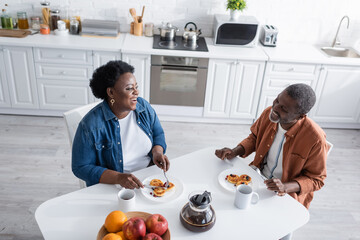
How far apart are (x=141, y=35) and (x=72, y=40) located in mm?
Answer: 720

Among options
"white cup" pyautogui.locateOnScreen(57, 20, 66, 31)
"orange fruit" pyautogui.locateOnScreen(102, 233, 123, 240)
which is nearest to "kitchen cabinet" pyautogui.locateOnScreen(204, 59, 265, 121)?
"white cup" pyautogui.locateOnScreen(57, 20, 66, 31)

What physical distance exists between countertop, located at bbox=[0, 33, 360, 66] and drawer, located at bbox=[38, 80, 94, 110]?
40 cm

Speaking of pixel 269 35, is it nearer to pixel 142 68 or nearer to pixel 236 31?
pixel 236 31

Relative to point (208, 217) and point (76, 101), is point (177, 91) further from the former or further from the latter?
point (208, 217)

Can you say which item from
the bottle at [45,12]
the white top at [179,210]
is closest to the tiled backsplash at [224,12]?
the bottle at [45,12]

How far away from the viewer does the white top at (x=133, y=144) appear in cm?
194

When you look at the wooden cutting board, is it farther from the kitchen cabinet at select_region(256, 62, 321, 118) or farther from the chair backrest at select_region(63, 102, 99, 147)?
the kitchen cabinet at select_region(256, 62, 321, 118)

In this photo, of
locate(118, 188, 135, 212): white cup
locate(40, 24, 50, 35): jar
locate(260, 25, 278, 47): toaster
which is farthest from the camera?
locate(260, 25, 278, 47): toaster

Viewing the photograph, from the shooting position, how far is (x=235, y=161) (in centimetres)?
197

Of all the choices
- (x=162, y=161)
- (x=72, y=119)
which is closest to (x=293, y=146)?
(x=162, y=161)

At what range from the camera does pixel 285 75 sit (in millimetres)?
3568

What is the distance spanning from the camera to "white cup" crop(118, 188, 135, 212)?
1.53 metres

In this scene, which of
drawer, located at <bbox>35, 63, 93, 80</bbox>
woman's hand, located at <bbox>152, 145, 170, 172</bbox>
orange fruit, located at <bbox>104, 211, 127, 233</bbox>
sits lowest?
drawer, located at <bbox>35, 63, 93, 80</bbox>

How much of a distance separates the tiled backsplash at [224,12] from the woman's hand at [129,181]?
8.32 feet
